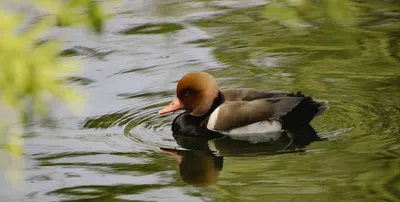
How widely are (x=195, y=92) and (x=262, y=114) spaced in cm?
60

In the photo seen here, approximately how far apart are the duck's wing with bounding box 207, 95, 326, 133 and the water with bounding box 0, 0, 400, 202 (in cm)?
22

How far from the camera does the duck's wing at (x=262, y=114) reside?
7.45 meters

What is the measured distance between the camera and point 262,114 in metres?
7.51

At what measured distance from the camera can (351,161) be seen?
6.48m

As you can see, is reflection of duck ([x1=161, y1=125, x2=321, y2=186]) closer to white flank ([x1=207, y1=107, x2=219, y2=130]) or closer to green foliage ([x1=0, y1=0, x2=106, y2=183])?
white flank ([x1=207, y1=107, x2=219, y2=130])

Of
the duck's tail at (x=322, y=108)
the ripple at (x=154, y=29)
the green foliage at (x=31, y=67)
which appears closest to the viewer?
the green foliage at (x=31, y=67)

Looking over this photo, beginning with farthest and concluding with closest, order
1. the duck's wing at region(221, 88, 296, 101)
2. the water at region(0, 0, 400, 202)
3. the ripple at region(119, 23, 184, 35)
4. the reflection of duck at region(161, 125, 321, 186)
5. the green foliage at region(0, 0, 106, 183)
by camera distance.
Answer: the ripple at region(119, 23, 184, 35) → the duck's wing at region(221, 88, 296, 101) → the reflection of duck at region(161, 125, 321, 186) → the water at region(0, 0, 400, 202) → the green foliage at region(0, 0, 106, 183)

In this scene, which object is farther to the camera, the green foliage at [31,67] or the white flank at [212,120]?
the white flank at [212,120]

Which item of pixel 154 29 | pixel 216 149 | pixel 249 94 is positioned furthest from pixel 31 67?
pixel 154 29

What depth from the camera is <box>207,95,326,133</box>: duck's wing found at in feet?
24.4

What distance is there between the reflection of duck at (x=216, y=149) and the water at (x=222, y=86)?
2 cm

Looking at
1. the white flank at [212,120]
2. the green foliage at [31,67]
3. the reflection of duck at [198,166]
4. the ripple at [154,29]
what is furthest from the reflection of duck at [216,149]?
the green foliage at [31,67]

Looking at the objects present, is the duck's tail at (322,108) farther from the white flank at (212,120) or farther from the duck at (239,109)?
the white flank at (212,120)

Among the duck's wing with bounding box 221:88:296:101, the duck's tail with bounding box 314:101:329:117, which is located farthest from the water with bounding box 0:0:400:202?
the duck's wing with bounding box 221:88:296:101
